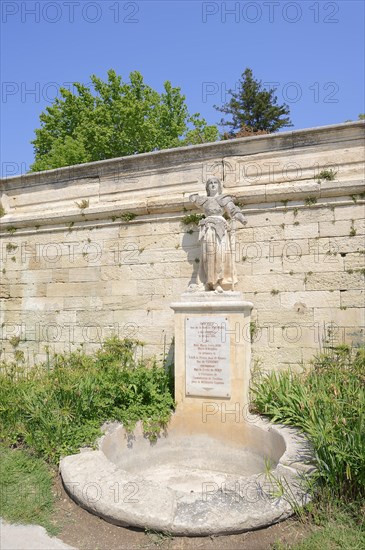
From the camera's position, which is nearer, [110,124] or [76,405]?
[76,405]

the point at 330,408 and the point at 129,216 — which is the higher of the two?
the point at 129,216

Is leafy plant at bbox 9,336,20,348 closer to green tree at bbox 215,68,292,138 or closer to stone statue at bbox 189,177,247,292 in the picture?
stone statue at bbox 189,177,247,292

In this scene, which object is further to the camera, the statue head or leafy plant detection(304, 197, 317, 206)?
leafy plant detection(304, 197, 317, 206)

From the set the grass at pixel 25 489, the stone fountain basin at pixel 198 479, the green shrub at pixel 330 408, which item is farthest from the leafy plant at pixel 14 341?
the green shrub at pixel 330 408

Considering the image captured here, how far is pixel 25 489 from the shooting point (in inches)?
151

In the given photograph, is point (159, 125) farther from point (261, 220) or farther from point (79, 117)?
point (261, 220)

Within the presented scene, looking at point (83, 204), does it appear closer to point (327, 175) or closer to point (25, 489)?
point (327, 175)

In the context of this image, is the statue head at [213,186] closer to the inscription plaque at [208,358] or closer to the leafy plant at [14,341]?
the inscription plaque at [208,358]

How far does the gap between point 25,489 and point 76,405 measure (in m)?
1.11

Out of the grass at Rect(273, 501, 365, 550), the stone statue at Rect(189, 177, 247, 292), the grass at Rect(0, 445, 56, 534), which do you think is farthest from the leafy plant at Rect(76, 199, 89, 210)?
the grass at Rect(273, 501, 365, 550)

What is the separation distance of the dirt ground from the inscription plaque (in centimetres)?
215

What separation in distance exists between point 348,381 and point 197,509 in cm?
244

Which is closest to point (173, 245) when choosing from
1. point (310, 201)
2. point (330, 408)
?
point (310, 201)

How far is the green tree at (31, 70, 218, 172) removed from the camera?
594 inches
